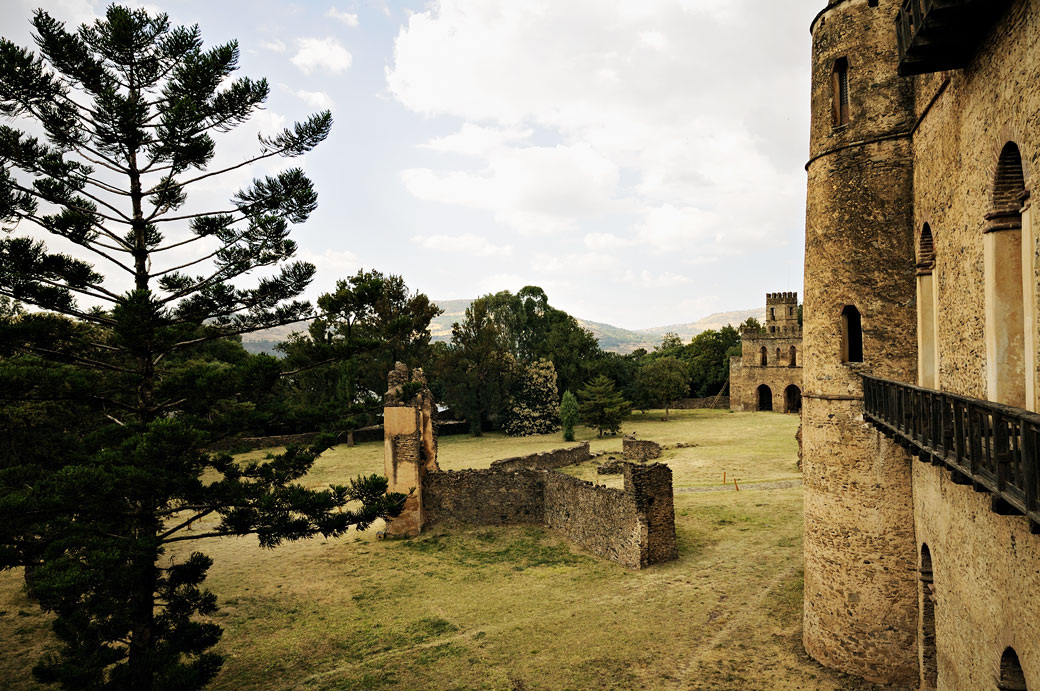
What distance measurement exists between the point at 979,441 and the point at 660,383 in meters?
44.9

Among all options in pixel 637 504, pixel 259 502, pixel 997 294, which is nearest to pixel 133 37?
pixel 259 502

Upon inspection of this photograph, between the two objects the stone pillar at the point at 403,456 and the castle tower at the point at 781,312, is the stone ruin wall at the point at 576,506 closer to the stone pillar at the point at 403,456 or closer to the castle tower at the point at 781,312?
the stone pillar at the point at 403,456

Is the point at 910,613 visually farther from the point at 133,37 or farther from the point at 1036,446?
the point at 133,37


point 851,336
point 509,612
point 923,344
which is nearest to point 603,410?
point 509,612

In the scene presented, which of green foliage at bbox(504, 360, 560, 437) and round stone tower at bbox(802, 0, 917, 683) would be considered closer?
round stone tower at bbox(802, 0, 917, 683)

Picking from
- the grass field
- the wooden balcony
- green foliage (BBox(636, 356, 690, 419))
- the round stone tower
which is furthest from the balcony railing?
green foliage (BBox(636, 356, 690, 419))

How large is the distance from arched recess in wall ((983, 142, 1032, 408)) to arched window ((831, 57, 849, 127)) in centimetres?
481

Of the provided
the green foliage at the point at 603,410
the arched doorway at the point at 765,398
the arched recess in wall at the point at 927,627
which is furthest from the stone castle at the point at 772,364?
the arched recess in wall at the point at 927,627

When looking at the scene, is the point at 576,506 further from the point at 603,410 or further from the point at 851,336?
the point at 603,410

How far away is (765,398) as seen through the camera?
51156mm

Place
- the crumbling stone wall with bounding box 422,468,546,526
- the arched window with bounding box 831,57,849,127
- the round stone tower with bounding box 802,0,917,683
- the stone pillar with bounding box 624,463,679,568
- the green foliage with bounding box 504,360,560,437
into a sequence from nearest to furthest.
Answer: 1. the round stone tower with bounding box 802,0,917,683
2. the arched window with bounding box 831,57,849,127
3. the stone pillar with bounding box 624,463,679,568
4. the crumbling stone wall with bounding box 422,468,546,526
5. the green foliage with bounding box 504,360,560,437

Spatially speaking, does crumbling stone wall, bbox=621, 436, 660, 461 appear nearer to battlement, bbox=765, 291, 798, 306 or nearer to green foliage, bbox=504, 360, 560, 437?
green foliage, bbox=504, 360, 560, 437

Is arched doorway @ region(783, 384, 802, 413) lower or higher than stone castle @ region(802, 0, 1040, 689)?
lower

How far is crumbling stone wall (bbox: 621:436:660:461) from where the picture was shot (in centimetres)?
3029
